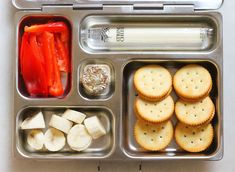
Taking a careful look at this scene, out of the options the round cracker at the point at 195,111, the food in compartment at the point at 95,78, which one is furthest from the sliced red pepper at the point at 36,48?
the round cracker at the point at 195,111

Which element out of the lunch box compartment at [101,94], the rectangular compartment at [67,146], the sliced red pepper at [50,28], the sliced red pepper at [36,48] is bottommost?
the rectangular compartment at [67,146]

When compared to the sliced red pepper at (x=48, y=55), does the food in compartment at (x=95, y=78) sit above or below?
below

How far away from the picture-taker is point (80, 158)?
1.04 meters

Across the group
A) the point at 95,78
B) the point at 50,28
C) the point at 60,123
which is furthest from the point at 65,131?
the point at 50,28

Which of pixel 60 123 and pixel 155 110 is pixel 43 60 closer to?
pixel 60 123

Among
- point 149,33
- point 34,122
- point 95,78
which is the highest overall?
point 149,33

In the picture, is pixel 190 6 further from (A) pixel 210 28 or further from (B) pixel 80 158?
(B) pixel 80 158

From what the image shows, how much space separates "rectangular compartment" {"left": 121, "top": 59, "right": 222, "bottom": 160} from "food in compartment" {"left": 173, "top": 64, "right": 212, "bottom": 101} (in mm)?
20

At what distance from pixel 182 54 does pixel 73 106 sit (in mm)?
275

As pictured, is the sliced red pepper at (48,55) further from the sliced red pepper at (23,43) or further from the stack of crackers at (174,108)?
the stack of crackers at (174,108)

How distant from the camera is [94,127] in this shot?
1.06 m

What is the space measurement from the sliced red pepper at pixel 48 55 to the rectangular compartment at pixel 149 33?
75 mm

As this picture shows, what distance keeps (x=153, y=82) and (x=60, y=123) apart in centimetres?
23

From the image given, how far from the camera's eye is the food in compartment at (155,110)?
3.40 ft
